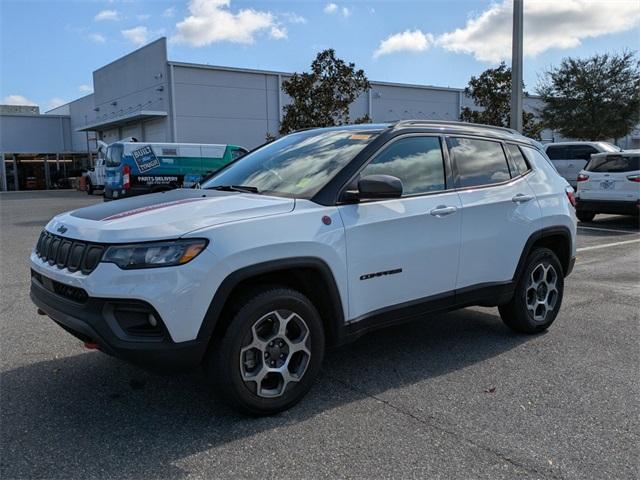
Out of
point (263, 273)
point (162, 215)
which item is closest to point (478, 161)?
point (263, 273)

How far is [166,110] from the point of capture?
3256cm

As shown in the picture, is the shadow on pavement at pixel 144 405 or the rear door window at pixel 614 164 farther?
the rear door window at pixel 614 164

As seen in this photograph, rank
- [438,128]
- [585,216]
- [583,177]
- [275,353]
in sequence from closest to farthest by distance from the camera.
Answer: [275,353]
[438,128]
[583,177]
[585,216]

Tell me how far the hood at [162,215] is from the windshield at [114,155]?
1761cm

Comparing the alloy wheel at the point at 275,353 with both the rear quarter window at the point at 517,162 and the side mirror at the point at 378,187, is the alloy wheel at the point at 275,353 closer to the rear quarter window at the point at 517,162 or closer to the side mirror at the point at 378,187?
the side mirror at the point at 378,187

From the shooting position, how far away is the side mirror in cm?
362

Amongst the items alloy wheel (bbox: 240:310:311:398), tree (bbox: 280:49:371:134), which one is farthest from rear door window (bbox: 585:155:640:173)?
alloy wheel (bbox: 240:310:311:398)

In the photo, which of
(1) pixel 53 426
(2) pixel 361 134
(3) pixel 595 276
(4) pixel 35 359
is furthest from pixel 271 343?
(3) pixel 595 276

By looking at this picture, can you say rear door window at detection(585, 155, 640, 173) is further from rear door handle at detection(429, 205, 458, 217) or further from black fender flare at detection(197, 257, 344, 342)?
black fender flare at detection(197, 257, 344, 342)

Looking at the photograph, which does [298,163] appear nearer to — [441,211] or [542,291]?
[441,211]

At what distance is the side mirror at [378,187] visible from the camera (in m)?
3.62

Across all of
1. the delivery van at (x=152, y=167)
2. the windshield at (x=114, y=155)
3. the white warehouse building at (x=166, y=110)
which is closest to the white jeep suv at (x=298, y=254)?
the delivery van at (x=152, y=167)

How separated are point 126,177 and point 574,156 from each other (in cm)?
1534

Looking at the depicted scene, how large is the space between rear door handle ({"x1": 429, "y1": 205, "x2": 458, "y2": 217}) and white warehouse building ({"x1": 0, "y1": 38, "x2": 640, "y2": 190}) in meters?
29.8
